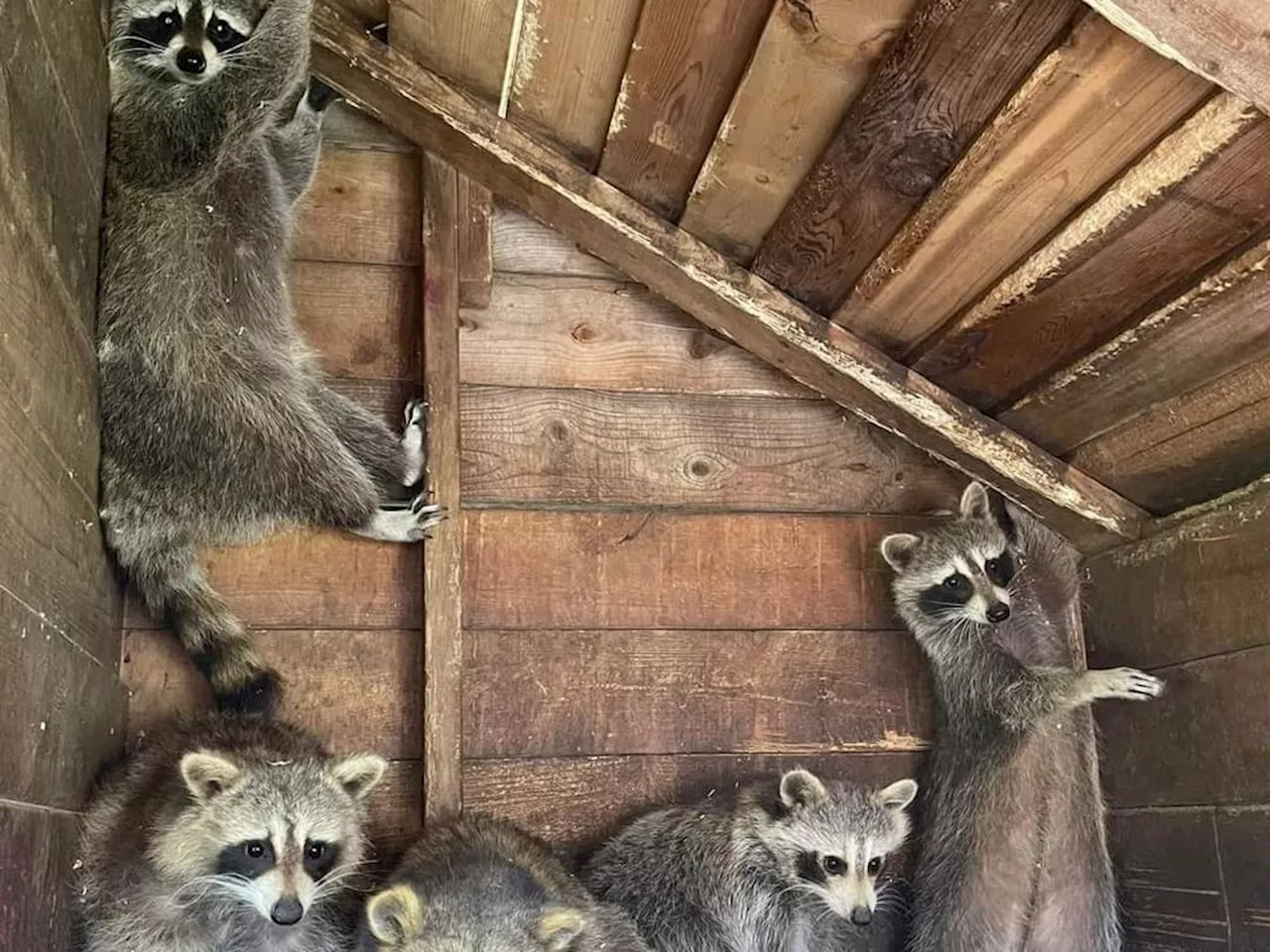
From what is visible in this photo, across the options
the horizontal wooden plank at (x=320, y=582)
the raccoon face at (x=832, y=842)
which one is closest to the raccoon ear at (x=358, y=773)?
the horizontal wooden plank at (x=320, y=582)

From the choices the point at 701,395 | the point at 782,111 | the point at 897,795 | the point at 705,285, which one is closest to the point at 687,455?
the point at 701,395

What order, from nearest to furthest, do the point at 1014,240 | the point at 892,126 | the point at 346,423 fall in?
the point at 892,126, the point at 1014,240, the point at 346,423

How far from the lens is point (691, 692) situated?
2891 mm

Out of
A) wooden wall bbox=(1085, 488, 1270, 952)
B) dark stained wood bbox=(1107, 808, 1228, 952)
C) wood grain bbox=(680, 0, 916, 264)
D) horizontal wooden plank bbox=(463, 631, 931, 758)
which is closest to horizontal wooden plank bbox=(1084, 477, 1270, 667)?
wooden wall bbox=(1085, 488, 1270, 952)

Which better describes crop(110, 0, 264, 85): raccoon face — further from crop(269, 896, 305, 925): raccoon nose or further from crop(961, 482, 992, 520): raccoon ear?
crop(961, 482, 992, 520): raccoon ear

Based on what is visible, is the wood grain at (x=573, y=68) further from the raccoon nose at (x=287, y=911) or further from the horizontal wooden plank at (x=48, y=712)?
the raccoon nose at (x=287, y=911)

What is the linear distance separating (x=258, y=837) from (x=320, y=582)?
2.16 feet

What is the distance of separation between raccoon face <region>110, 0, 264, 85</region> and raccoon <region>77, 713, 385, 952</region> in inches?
53.4

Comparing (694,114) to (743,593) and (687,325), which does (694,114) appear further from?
(743,593)

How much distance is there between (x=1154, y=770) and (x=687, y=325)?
4.86 feet

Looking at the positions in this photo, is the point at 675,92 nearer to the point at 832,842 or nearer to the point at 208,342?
the point at 208,342

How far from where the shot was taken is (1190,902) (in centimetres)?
259

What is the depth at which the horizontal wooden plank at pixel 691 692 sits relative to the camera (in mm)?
2803

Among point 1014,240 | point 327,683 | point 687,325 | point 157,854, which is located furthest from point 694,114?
point 157,854
